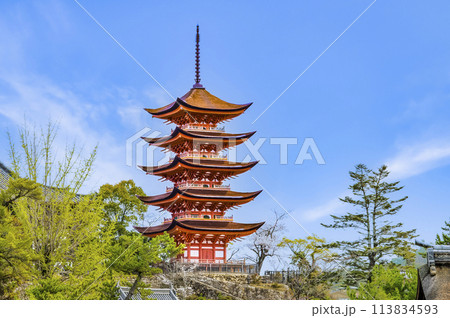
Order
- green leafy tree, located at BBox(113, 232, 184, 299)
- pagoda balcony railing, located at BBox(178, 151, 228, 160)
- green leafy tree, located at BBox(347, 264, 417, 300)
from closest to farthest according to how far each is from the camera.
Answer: green leafy tree, located at BBox(113, 232, 184, 299) → green leafy tree, located at BBox(347, 264, 417, 300) → pagoda balcony railing, located at BBox(178, 151, 228, 160)

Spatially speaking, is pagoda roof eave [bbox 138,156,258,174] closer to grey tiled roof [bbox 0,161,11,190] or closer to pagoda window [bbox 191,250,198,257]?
pagoda window [bbox 191,250,198,257]

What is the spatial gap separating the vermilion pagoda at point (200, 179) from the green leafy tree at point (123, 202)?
0.64 m

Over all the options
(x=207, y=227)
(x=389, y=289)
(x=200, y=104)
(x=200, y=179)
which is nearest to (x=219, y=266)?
(x=207, y=227)

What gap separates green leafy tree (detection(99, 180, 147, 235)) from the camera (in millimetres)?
29578

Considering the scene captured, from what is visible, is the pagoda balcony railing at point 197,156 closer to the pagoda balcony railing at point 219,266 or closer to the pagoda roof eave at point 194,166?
the pagoda roof eave at point 194,166

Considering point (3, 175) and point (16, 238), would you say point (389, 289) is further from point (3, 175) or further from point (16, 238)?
point (3, 175)

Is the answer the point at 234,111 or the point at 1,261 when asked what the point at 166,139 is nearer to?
the point at 234,111

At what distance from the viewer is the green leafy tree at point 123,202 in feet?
97.0

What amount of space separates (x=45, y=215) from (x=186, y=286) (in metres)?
13.1

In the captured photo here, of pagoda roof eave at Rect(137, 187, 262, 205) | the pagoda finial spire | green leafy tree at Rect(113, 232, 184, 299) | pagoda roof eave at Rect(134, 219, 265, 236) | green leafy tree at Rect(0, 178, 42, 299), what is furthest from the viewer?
the pagoda finial spire

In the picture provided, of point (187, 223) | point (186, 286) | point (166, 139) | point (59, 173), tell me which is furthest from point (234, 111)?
point (59, 173)

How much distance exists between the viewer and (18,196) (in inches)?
534

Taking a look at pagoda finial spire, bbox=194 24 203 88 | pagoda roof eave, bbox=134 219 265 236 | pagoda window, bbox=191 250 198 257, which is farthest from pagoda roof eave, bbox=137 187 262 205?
pagoda finial spire, bbox=194 24 203 88

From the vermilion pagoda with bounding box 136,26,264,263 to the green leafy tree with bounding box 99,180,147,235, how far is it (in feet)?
2.09
